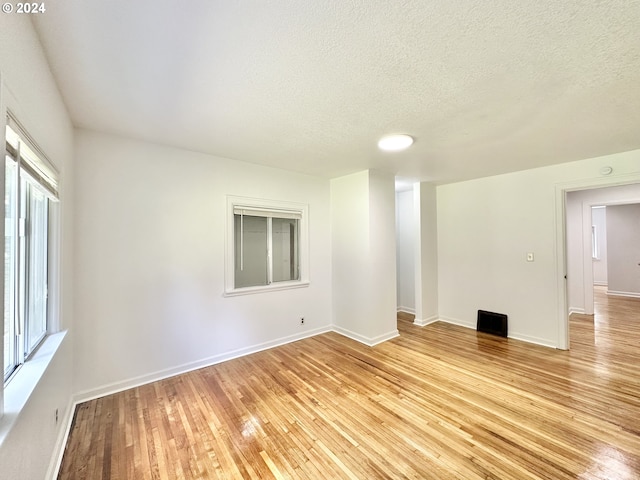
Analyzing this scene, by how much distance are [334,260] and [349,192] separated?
1.14 meters

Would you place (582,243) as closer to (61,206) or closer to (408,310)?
(408,310)

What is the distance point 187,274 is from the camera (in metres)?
2.98

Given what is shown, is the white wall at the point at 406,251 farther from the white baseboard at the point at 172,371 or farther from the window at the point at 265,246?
the white baseboard at the point at 172,371

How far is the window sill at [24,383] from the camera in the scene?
3.44ft

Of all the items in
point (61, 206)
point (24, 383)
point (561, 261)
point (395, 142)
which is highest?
point (395, 142)

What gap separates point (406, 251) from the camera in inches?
215

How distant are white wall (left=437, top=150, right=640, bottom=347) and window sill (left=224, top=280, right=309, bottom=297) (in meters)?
2.74

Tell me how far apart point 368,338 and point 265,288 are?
65.4 inches

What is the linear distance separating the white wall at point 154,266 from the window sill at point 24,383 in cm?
80

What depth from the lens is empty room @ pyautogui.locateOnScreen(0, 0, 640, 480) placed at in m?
1.33

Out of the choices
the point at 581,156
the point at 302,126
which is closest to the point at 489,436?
the point at 302,126

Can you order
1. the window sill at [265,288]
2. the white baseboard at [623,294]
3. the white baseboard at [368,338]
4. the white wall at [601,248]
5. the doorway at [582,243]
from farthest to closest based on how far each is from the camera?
the white wall at [601,248]
the white baseboard at [623,294]
the doorway at [582,243]
the white baseboard at [368,338]
the window sill at [265,288]

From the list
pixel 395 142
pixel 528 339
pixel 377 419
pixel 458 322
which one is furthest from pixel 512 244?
pixel 377 419

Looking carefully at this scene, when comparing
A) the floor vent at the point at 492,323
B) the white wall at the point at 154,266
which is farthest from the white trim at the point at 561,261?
the white wall at the point at 154,266
